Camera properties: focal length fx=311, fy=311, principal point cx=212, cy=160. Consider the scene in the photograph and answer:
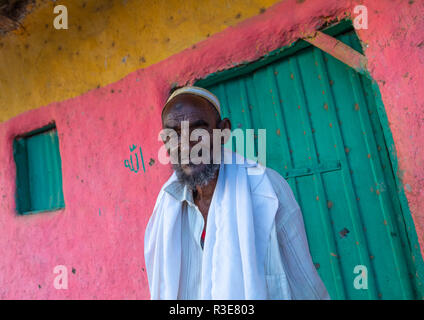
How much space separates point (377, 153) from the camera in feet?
6.66

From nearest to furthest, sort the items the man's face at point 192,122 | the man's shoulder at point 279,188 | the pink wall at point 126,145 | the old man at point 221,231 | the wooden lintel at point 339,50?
1. the old man at point 221,231
2. the man's shoulder at point 279,188
3. the man's face at point 192,122
4. the pink wall at point 126,145
5. the wooden lintel at point 339,50

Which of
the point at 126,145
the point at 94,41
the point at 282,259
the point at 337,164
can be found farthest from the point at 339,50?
the point at 94,41

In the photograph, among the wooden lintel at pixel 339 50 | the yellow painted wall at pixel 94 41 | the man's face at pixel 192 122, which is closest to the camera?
the man's face at pixel 192 122

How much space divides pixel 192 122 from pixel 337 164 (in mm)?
1138

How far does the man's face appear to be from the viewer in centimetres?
161

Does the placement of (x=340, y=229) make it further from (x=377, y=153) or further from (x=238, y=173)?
(x=238, y=173)

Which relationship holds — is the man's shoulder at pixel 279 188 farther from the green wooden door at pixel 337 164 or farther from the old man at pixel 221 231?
the green wooden door at pixel 337 164

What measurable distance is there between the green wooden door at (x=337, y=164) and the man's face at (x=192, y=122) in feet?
2.86

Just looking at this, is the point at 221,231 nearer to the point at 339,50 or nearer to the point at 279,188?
the point at 279,188

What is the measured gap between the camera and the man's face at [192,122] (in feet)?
5.29

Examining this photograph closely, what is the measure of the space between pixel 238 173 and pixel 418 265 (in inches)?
50.0

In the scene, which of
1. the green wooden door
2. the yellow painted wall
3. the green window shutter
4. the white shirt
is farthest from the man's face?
the green window shutter

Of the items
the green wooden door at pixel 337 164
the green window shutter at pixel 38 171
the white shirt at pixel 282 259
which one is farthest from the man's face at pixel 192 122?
the green window shutter at pixel 38 171
